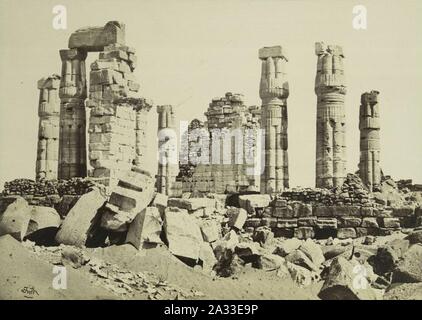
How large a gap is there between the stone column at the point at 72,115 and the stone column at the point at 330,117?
327 inches

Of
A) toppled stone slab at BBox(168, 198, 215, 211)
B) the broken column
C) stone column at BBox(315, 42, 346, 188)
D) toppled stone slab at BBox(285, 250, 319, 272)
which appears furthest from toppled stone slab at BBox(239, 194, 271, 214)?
toppled stone slab at BBox(285, 250, 319, 272)

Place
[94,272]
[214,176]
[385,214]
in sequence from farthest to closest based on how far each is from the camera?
1. [214,176]
2. [385,214]
3. [94,272]

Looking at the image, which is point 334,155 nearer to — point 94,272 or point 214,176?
point 214,176

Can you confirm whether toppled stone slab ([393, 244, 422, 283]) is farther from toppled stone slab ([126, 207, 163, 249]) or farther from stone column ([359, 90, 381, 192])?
stone column ([359, 90, 381, 192])

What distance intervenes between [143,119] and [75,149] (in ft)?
10.5

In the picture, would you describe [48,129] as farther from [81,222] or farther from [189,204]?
[81,222]

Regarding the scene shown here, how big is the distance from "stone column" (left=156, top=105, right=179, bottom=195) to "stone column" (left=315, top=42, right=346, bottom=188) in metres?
9.51

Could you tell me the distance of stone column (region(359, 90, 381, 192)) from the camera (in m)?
27.7

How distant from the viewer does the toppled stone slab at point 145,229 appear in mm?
17281

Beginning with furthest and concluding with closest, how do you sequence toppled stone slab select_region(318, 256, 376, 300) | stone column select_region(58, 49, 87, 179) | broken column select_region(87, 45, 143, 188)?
1. stone column select_region(58, 49, 87, 179)
2. broken column select_region(87, 45, 143, 188)
3. toppled stone slab select_region(318, 256, 376, 300)

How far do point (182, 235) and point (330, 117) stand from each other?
9752mm

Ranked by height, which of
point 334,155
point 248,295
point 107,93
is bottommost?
point 248,295

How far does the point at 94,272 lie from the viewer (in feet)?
53.5

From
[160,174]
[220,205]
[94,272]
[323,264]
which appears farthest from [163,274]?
[160,174]
